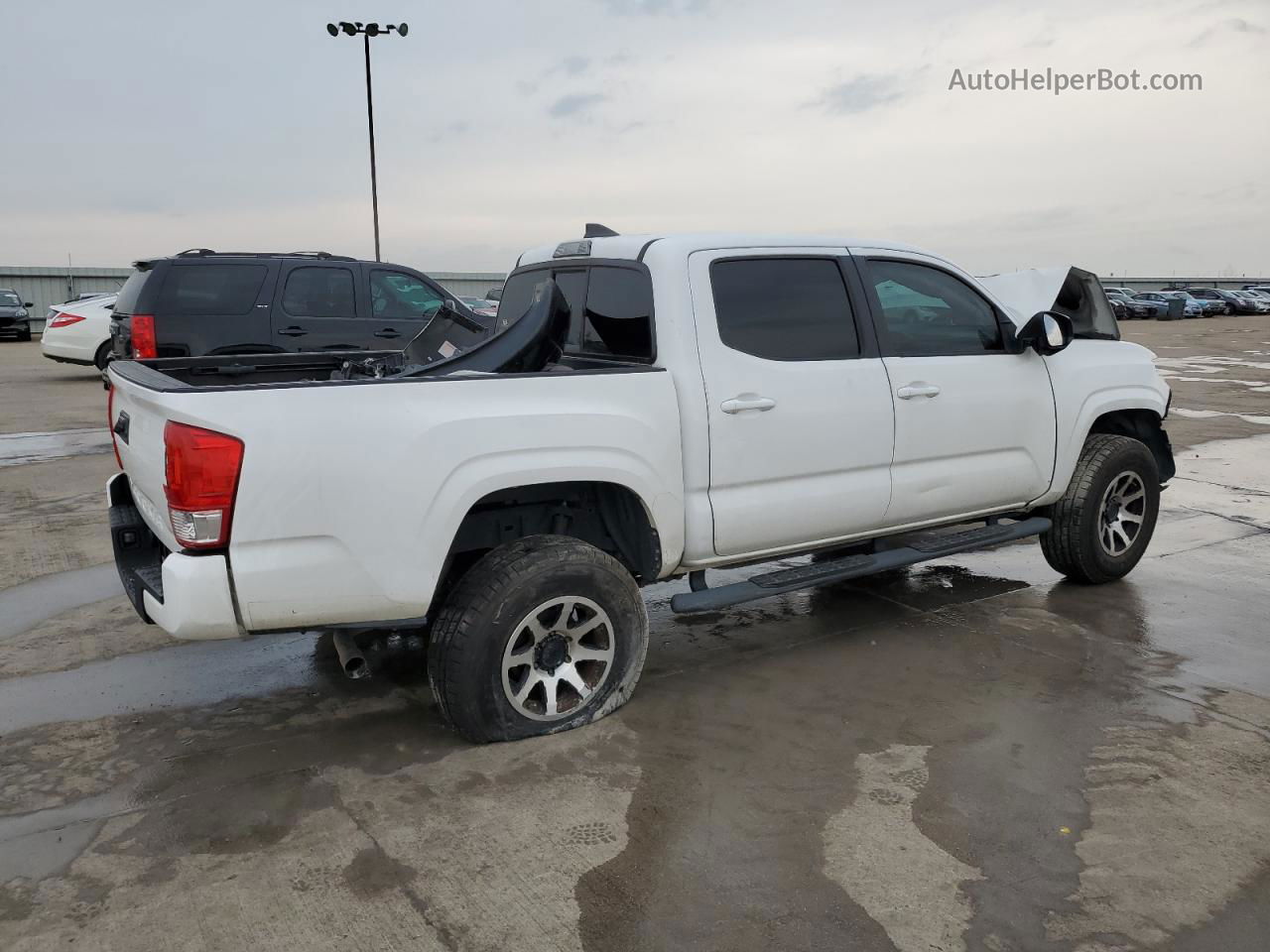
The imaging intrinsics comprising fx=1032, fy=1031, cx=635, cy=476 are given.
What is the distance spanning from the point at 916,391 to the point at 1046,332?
87 centimetres

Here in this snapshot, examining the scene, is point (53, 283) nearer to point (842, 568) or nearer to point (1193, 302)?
point (842, 568)

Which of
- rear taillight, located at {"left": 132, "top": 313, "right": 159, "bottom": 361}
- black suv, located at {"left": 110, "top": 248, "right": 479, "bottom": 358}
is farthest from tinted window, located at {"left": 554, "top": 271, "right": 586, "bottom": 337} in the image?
rear taillight, located at {"left": 132, "top": 313, "right": 159, "bottom": 361}

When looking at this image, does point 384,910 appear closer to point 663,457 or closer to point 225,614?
point 225,614

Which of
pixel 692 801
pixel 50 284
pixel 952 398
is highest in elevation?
pixel 50 284

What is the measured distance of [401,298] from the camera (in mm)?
11188

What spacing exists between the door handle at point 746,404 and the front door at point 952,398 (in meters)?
0.76

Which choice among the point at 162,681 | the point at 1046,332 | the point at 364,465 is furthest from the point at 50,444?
the point at 1046,332

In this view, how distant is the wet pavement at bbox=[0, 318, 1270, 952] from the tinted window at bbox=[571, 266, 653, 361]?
A: 1463 mm

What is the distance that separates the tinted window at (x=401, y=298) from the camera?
11062mm

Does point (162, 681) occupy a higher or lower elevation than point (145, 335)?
lower

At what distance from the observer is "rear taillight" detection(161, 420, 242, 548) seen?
321cm

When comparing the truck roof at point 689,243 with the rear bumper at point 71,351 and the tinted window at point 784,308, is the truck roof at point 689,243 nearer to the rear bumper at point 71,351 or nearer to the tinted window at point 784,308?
the tinted window at point 784,308

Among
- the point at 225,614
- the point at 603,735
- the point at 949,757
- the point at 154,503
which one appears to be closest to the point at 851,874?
the point at 949,757

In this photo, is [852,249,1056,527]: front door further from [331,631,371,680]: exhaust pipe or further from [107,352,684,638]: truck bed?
[331,631,371,680]: exhaust pipe
